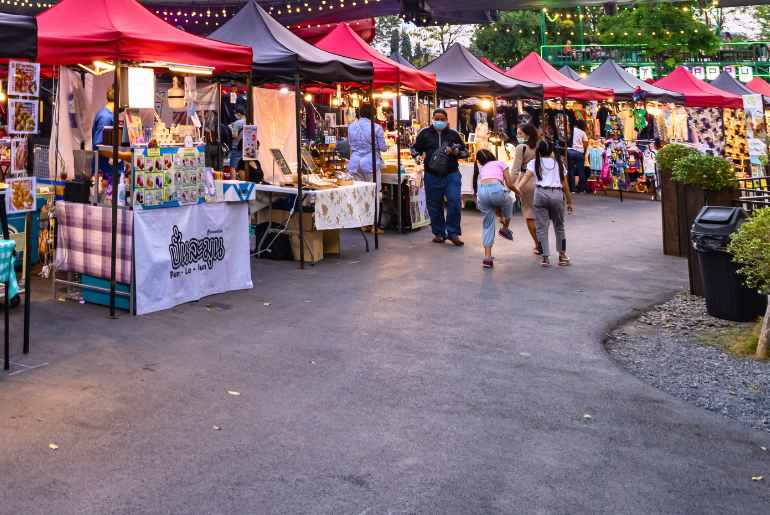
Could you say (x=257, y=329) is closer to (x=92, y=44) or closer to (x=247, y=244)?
(x=247, y=244)

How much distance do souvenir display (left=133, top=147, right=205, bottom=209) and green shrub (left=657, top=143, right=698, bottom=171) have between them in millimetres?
6200

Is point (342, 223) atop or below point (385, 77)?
below

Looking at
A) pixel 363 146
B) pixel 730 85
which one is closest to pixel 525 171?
pixel 363 146

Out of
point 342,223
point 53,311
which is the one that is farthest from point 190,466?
point 342,223

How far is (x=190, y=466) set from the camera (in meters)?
4.38

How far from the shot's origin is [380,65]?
42.8 feet

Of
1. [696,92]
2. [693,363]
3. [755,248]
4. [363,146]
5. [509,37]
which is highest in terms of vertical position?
[509,37]

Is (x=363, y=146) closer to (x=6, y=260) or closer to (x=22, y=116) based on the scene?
(x=22, y=116)

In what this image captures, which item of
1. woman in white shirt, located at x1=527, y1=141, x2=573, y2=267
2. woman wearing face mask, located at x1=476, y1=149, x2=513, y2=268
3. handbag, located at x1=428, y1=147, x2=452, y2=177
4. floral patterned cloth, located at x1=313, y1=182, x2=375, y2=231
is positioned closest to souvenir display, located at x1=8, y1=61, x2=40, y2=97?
floral patterned cloth, located at x1=313, y1=182, x2=375, y2=231

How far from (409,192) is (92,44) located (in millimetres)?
6972

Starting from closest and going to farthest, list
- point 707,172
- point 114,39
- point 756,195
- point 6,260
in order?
point 6,260 → point 114,39 → point 756,195 → point 707,172

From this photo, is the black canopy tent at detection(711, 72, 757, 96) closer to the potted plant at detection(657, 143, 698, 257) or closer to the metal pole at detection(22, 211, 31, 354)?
the potted plant at detection(657, 143, 698, 257)

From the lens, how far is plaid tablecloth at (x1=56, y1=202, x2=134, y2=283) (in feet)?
26.2

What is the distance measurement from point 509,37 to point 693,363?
159 feet
